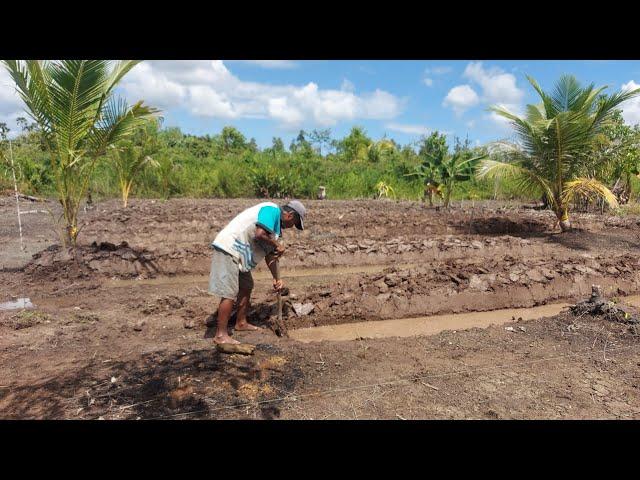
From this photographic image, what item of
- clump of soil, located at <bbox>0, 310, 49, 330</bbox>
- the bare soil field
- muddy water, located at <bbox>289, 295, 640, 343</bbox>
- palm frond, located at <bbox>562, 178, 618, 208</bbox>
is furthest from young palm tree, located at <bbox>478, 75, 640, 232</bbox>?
clump of soil, located at <bbox>0, 310, 49, 330</bbox>

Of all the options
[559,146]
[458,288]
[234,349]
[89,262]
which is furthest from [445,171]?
[234,349]

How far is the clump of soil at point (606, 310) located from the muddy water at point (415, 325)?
0.71 metres

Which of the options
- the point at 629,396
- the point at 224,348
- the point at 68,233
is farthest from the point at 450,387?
the point at 68,233

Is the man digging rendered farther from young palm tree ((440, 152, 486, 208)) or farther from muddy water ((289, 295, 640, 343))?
young palm tree ((440, 152, 486, 208))

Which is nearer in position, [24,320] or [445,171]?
[24,320]

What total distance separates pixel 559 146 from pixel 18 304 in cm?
1167

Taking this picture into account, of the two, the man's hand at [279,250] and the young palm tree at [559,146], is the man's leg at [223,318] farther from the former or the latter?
the young palm tree at [559,146]

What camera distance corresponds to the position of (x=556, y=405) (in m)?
3.62

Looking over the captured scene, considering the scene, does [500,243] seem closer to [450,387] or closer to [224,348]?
[450,387]

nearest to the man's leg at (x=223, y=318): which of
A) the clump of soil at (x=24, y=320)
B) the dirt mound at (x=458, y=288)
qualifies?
the dirt mound at (x=458, y=288)

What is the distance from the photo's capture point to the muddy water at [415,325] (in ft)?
18.4

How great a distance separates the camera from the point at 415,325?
5957 mm

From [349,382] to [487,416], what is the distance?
3.75 ft

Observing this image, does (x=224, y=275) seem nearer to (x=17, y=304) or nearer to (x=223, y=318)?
(x=223, y=318)
